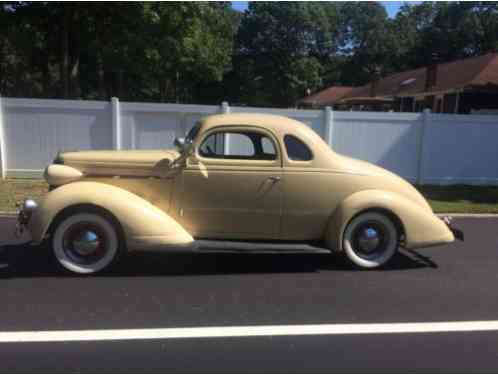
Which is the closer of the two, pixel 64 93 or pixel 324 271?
pixel 324 271

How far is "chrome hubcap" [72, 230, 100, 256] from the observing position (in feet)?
16.6

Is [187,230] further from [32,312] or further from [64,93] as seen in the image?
[64,93]

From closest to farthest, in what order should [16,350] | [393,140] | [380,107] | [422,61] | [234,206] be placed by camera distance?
1. [16,350]
2. [234,206]
3. [393,140]
4. [380,107]
5. [422,61]

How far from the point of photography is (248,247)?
531 cm

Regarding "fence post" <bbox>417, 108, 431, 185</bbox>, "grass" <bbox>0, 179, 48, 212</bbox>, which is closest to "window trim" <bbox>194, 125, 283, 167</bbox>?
"grass" <bbox>0, 179, 48, 212</bbox>

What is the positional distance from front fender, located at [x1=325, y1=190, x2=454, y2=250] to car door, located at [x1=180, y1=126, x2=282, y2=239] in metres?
0.70

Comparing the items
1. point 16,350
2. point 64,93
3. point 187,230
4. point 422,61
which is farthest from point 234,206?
point 422,61

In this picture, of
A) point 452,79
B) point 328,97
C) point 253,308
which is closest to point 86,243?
point 253,308

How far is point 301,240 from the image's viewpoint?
18.4 feet

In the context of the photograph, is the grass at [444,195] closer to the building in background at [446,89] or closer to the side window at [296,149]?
the side window at [296,149]

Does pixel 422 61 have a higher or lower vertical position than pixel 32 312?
higher

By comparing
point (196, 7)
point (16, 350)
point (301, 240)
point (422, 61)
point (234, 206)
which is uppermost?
point (422, 61)

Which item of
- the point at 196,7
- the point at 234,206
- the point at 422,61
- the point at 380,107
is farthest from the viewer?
the point at 422,61

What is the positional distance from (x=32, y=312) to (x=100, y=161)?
1.93m
